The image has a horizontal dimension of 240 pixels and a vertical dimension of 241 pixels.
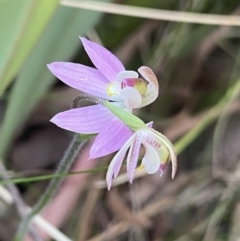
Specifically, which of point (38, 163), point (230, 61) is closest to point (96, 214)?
point (38, 163)

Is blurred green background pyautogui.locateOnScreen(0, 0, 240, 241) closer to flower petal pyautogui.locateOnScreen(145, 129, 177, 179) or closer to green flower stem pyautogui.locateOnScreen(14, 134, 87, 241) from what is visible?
green flower stem pyautogui.locateOnScreen(14, 134, 87, 241)

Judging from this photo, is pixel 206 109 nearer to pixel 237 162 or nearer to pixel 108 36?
pixel 237 162

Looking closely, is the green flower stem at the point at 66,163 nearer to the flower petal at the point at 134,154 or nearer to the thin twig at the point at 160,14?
the flower petal at the point at 134,154

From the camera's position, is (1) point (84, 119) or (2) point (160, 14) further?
(2) point (160, 14)

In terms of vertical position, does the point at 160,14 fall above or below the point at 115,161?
above

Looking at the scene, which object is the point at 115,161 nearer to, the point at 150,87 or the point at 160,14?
the point at 150,87

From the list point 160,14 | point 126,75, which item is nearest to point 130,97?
point 126,75

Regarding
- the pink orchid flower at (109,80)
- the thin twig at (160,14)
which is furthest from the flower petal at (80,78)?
the thin twig at (160,14)
